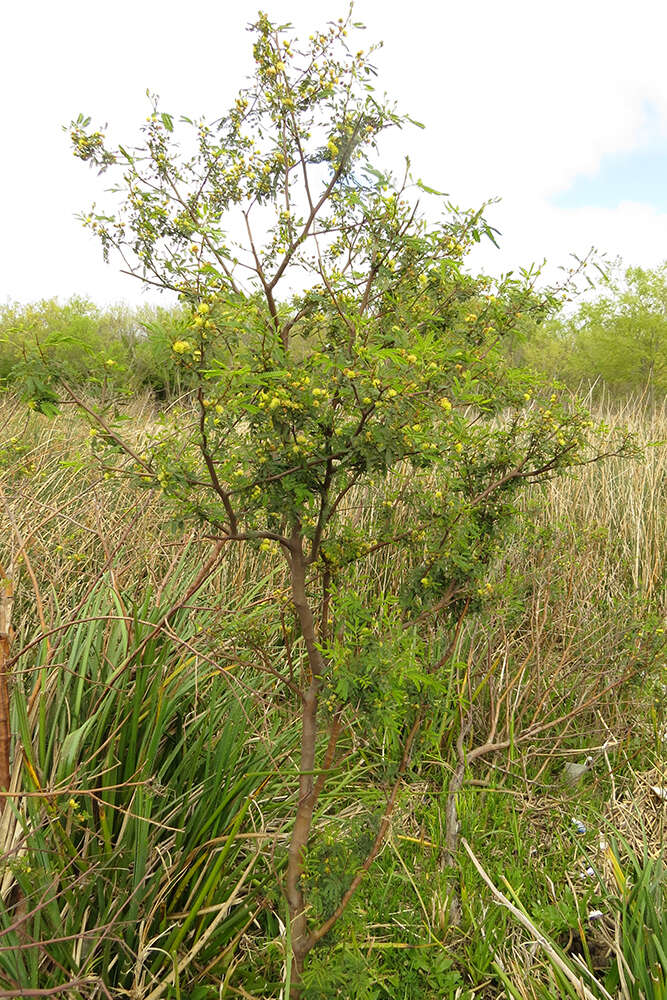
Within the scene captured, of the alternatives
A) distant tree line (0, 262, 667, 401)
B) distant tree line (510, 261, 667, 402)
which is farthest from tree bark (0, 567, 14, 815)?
distant tree line (510, 261, 667, 402)

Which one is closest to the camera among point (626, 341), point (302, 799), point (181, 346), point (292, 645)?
point (181, 346)

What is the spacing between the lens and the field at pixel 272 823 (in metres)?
1.77

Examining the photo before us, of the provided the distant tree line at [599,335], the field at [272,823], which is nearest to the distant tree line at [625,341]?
the distant tree line at [599,335]

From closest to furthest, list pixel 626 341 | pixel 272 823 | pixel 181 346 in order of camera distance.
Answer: pixel 181 346 → pixel 272 823 → pixel 626 341

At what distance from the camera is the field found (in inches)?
69.8

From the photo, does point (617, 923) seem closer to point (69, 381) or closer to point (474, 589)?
point (474, 589)

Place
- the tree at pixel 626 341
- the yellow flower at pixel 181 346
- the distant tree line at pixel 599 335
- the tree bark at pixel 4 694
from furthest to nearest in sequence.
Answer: the tree at pixel 626 341
the distant tree line at pixel 599 335
the tree bark at pixel 4 694
the yellow flower at pixel 181 346

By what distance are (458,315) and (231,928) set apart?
192 centimetres

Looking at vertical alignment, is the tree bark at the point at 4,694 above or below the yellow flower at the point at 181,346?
below

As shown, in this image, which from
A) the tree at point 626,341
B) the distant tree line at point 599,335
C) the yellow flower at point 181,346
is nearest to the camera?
the yellow flower at point 181,346

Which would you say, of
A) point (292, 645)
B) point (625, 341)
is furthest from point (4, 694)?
point (625, 341)

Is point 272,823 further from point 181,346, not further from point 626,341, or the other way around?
point 626,341

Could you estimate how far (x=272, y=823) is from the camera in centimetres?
239

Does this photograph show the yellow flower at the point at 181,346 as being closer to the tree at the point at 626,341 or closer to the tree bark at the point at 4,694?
the tree bark at the point at 4,694
